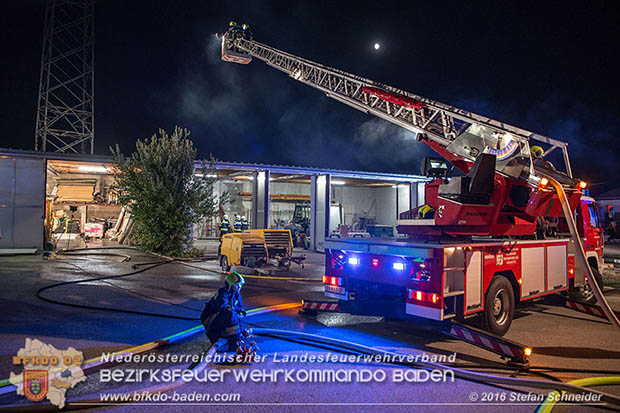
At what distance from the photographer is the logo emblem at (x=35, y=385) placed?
3.92 metres

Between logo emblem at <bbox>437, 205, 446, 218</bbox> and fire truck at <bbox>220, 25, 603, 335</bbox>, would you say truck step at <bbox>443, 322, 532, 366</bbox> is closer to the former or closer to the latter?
fire truck at <bbox>220, 25, 603, 335</bbox>

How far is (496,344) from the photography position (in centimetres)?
500

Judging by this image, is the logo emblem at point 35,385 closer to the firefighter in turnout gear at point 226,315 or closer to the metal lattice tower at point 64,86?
the firefighter in turnout gear at point 226,315

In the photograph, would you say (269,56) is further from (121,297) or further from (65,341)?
(65,341)

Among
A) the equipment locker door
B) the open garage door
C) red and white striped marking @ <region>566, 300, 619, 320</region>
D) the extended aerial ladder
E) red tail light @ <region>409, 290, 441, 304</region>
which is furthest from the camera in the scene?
the open garage door

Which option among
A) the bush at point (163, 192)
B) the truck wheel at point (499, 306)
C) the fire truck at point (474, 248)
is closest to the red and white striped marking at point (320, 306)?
the fire truck at point (474, 248)

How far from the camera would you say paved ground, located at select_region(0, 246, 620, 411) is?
408cm

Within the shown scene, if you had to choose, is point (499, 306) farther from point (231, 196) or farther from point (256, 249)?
point (231, 196)

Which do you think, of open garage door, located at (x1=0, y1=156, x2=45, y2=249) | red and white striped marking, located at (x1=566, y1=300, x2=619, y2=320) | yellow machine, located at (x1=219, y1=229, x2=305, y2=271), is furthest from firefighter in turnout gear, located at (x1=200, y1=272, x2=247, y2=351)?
open garage door, located at (x1=0, y1=156, x2=45, y2=249)

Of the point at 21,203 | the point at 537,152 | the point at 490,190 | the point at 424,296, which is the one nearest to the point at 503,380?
the point at 424,296

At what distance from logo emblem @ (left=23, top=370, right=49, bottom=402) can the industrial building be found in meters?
13.0

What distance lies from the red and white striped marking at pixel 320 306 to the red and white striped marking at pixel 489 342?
205cm

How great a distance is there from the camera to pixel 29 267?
512 inches

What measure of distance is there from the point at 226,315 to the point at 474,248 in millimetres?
3677
